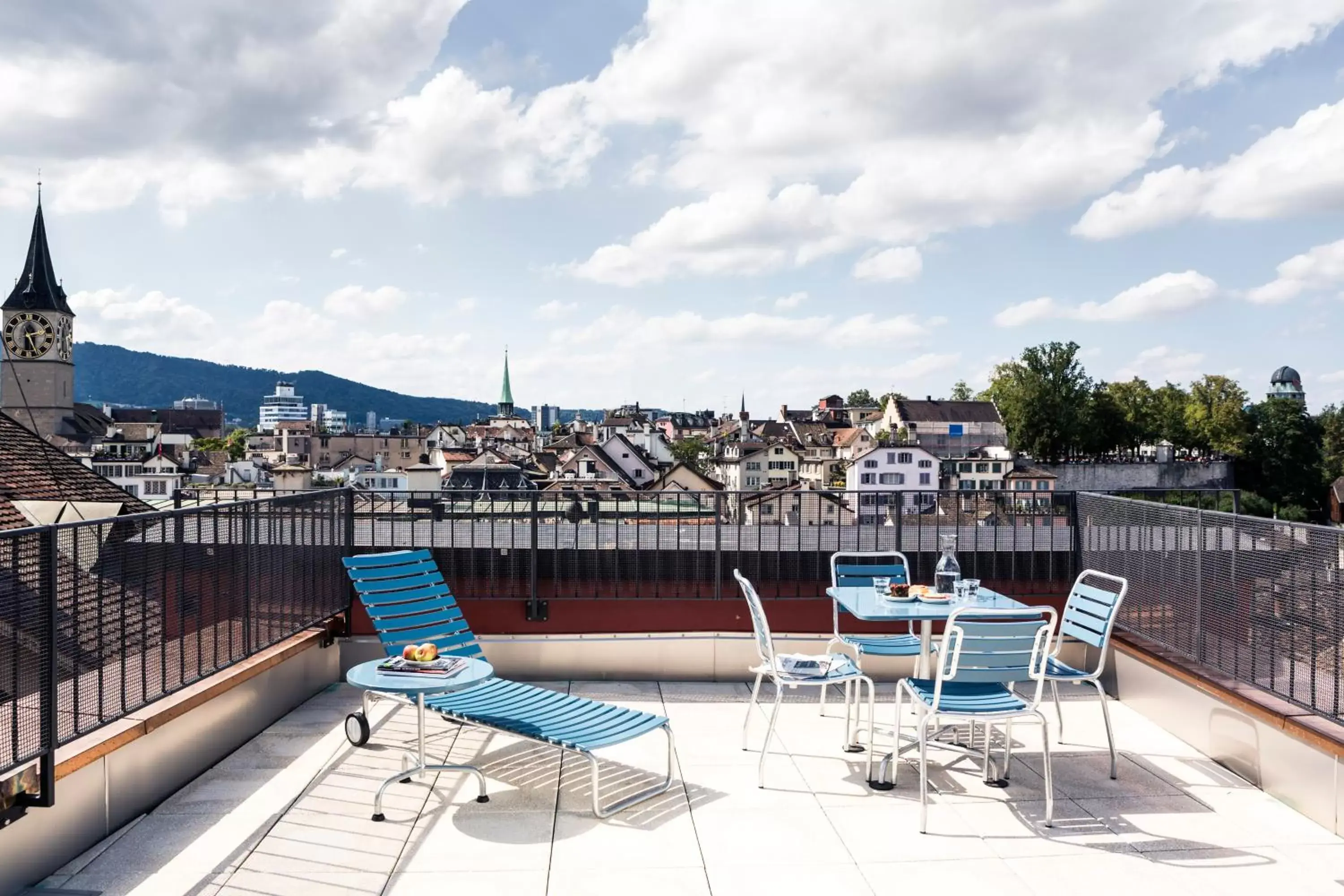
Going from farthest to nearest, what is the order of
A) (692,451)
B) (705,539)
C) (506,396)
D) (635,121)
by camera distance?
(506,396), (692,451), (635,121), (705,539)

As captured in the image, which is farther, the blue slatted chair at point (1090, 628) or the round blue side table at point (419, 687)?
the blue slatted chair at point (1090, 628)

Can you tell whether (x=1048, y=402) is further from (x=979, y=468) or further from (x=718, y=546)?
(x=718, y=546)

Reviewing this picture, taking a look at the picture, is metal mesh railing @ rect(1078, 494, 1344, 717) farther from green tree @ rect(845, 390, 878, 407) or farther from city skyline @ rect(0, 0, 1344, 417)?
green tree @ rect(845, 390, 878, 407)

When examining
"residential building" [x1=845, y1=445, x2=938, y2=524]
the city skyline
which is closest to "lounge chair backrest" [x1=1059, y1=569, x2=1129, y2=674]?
the city skyline

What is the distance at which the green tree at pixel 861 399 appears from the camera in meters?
141

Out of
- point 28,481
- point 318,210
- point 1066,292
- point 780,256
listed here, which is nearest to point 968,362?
point 1066,292

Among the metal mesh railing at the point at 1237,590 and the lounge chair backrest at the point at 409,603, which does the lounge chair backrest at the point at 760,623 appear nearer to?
the lounge chair backrest at the point at 409,603

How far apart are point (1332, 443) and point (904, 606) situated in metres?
93.0

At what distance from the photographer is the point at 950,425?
84375 millimetres

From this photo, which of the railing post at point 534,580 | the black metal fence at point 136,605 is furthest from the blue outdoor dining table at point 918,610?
the black metal fence at point 136,605

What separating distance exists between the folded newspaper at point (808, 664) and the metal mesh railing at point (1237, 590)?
198cm

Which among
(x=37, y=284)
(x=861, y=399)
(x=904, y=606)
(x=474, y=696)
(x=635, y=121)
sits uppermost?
(x=37, y=284)

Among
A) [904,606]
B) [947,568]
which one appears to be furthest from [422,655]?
[947,568]

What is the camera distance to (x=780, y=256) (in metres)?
79.5
